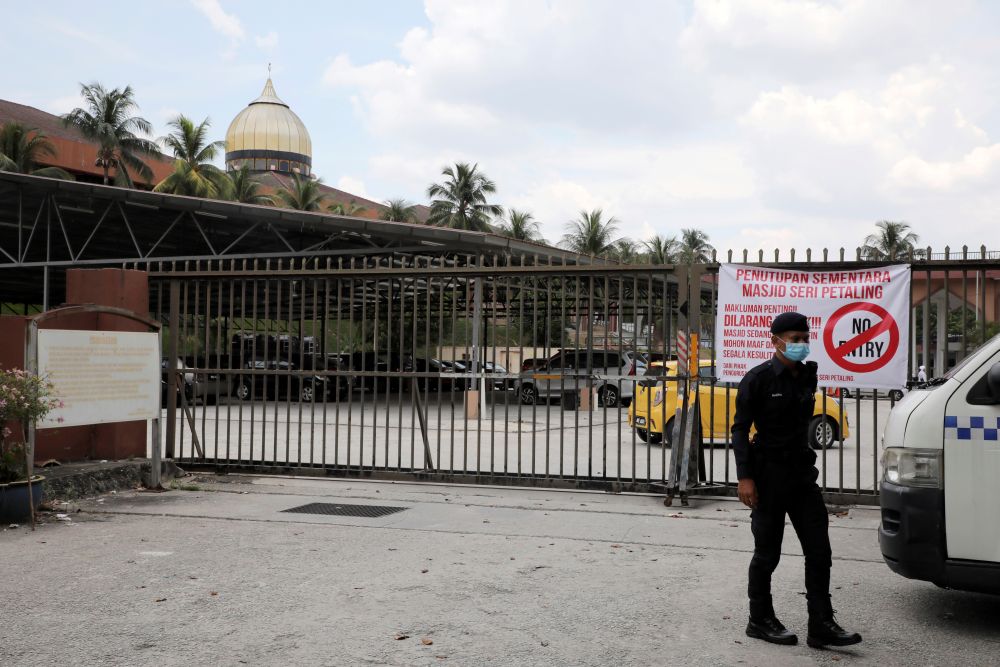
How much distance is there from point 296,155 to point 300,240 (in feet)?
147

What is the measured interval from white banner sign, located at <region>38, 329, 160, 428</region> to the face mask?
6332 millimetres

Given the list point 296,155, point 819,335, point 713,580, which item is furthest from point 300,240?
point 296,155

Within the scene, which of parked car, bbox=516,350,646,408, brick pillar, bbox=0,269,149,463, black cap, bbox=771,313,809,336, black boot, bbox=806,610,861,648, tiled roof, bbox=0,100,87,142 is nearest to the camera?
black boot, bbox=806,610,861,648

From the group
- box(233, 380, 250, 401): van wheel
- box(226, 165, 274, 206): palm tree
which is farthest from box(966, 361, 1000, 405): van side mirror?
box(226, 165, 274, 206): palm tree

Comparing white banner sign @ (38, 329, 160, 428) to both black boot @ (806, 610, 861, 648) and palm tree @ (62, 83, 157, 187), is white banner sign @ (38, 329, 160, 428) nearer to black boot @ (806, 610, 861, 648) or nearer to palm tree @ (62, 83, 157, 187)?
black boot @ (806, 610, 861, 648)

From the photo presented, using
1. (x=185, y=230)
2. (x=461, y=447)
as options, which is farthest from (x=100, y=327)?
(x=185, y=230)

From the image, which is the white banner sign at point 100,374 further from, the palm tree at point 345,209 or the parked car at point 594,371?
the palm tree at point 345,209

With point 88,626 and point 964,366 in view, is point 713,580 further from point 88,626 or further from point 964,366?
point 88,626

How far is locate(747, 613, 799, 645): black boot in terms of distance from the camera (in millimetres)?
4750

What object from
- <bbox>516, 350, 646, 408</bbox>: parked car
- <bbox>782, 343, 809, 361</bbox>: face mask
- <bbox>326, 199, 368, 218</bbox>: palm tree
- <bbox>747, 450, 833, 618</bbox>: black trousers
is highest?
<bbox>326, 199, 368, 218</bbox>: palm tree

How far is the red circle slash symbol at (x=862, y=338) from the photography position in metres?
8.31

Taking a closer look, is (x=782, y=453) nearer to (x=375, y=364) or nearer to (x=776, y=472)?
(x=776, y=472)

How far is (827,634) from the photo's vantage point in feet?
15.3

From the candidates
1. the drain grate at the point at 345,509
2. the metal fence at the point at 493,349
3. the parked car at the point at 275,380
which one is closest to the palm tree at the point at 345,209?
the metal fence at the point at 493,349
